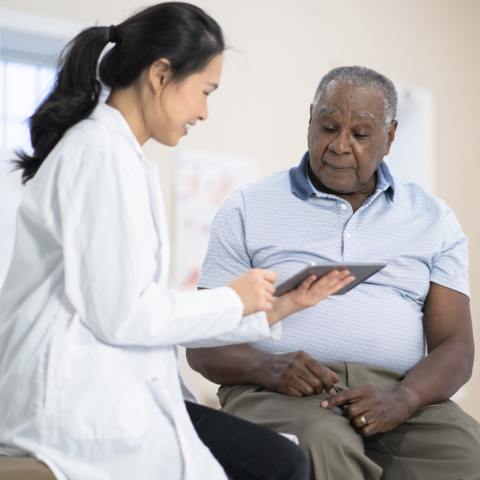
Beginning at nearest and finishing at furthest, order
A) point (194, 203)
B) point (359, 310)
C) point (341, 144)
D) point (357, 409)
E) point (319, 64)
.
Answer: point (357, 409) < point (359, 310) < point (341, 144) < point (194, 203) < point (319, 64)

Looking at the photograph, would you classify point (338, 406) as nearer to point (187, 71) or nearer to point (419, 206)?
point (419, 206)

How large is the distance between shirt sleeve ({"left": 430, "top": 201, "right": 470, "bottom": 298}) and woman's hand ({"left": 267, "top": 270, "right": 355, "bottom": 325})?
61cm

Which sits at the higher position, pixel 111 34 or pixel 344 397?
pixel 111 34

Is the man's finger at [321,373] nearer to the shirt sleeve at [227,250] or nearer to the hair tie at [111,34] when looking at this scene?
the shirt sleeve at [227,250]

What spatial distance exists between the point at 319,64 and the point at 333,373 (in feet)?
7.65

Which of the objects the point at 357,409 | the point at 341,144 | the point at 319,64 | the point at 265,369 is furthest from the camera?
the point at 319,64

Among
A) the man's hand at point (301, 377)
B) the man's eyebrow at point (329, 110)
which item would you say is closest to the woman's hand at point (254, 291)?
the man's hand at point (301, 377)

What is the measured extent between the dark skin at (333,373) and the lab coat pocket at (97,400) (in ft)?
1.81

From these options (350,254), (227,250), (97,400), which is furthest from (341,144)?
(97,400)

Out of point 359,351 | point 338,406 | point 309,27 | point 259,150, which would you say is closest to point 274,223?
point 359,351

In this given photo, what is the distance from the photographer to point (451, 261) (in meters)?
1.69

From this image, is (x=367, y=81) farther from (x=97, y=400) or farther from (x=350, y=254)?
(x=97, y=400)

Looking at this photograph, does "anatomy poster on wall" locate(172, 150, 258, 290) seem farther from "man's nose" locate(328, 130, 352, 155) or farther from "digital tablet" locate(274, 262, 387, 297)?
"digital tablet" locate(274, 262, 387, 297)

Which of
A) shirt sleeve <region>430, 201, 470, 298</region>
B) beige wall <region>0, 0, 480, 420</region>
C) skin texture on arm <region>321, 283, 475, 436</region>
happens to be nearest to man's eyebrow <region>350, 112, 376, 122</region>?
shirt sleeve <region>430, 201, 470, 298</region>
